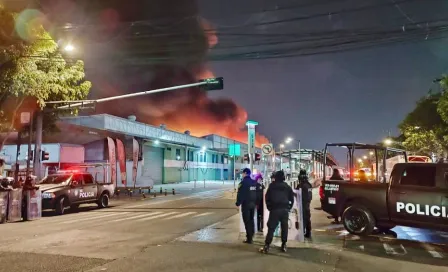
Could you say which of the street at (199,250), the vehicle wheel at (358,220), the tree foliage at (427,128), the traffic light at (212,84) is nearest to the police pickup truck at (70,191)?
the street at (199,250)

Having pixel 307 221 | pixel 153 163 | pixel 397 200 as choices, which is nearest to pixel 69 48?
pixel 307 221

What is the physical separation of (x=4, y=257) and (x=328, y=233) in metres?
7.94

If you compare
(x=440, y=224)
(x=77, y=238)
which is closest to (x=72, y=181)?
(x=77, y=238)

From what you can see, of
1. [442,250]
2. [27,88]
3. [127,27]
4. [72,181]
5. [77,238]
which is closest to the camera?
[442,250]

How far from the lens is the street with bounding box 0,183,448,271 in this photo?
7.70 metres

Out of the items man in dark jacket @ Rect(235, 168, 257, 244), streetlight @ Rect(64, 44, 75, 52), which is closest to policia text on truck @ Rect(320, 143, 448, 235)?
man in dark jacket @ Rect(235, 168, 257, 244)

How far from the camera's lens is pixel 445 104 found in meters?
23.7

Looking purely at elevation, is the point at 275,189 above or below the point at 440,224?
above

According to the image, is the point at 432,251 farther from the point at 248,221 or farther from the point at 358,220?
the point at 248,221

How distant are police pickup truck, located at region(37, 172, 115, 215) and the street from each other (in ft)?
18.6

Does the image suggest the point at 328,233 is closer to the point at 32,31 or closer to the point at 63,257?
the point at 63,257

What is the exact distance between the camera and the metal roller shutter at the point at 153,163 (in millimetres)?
47000

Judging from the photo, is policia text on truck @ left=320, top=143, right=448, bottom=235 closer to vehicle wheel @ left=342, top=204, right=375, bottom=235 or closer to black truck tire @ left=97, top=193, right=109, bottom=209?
vehicle wheel @ left=342, top=204, right=375, bottom=235

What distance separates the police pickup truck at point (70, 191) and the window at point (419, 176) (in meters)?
14.5
